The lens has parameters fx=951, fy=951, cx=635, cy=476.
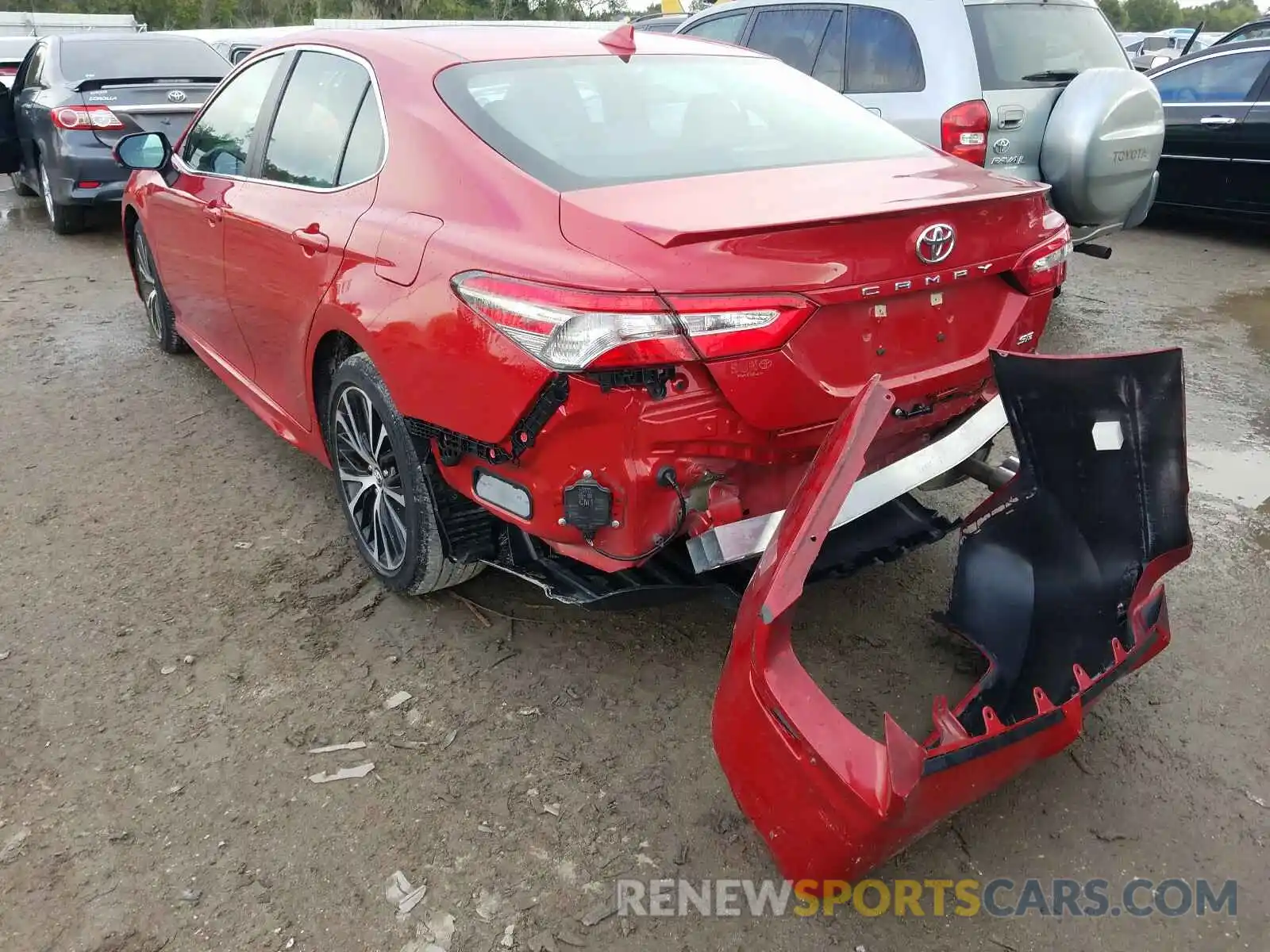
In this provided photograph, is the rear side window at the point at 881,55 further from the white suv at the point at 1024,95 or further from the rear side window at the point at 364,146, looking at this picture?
the rear side window at the point at 364,146

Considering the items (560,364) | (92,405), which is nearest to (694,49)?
(560,364)

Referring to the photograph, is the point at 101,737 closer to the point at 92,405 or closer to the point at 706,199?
the point at 706,199

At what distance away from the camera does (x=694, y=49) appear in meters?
3.38

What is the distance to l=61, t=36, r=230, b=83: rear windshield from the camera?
320 inches

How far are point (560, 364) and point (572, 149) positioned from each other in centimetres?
78

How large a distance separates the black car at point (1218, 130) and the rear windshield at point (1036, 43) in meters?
2.57

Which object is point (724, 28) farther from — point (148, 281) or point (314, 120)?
point (314, 120)

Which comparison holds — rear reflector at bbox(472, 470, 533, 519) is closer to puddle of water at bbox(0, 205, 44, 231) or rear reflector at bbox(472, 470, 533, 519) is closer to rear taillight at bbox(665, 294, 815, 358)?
rear taillight at bbox(665, 294, 815, 358)

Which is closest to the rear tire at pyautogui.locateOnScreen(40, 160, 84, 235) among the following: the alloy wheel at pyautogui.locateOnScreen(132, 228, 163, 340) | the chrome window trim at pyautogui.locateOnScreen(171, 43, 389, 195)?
the alloy wheel at pyautogui.locateOnScreen(132, 228, 163, 340)

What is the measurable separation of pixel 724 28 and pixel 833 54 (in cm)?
126

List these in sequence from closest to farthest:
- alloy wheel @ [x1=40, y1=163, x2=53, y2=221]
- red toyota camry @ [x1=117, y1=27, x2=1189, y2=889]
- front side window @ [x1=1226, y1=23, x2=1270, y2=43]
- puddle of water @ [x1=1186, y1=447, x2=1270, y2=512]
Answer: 1. red toyota camry @ [x1=117, y1=27, x2=1189, y2=889]
2. puddle of water @ [x1=1186, y1=447, x2=1270, y2=512]
3. alloy wheel @ [x1=40, y1=163, x2=53, y2=221]
4. front side window @ [x1=1226, y1=23, x2=1270, y2=43]

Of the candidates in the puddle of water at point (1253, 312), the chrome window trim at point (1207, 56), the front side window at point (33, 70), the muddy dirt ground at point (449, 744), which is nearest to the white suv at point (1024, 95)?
the puddle of water at point (1253, 312)

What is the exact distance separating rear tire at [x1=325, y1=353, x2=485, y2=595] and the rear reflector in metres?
0.30

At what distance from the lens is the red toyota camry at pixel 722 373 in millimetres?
2055
